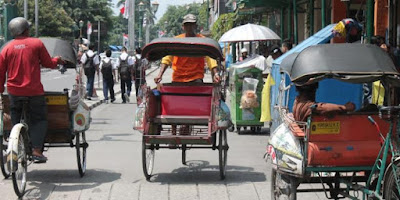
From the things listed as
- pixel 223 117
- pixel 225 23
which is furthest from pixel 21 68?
pixel 225 23

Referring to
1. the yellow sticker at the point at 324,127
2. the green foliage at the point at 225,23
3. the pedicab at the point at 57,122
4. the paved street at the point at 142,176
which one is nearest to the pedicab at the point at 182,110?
the paved street at the point at 142,176

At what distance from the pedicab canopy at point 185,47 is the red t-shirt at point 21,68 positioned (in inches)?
61.5

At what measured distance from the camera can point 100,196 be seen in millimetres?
7625

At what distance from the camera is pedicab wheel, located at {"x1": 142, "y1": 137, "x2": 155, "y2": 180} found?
8.33 m

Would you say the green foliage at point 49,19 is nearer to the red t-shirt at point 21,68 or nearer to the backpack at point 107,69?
the backpack at point 107,69

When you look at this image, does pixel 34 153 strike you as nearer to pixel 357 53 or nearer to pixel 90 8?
pixel 357 53

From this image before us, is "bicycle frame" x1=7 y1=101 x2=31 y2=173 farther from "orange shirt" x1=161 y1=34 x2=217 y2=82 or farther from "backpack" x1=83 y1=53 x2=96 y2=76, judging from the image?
"backpack" x1=83 y1=53 x2=96 y2=76

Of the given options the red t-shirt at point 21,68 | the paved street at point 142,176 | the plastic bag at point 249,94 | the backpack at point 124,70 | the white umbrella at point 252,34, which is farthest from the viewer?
the backpack at point 124,70

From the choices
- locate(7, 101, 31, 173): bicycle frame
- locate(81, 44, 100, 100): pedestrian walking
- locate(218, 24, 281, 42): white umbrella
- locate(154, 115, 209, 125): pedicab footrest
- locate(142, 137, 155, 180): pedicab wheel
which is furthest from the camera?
locate(81, 44, 100, 100): pedestrian walking

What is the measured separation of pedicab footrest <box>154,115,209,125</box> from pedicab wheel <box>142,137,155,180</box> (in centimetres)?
40

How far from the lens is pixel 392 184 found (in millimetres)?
5184

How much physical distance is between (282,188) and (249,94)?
7.60 m

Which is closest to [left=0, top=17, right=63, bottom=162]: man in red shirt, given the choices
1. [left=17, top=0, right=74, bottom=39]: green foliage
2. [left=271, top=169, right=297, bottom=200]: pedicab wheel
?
[left=271, top=169, right=297, bottom=200]: pedicab wheel

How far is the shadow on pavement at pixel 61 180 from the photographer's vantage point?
309 inches
